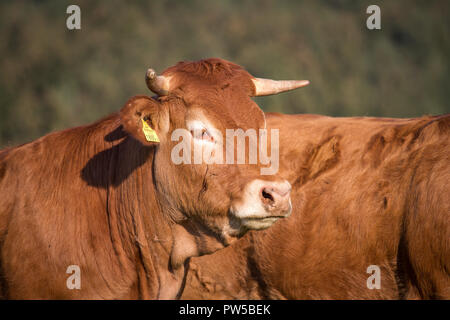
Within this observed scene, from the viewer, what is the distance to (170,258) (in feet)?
15.2

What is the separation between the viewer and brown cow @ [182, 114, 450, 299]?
4680mm

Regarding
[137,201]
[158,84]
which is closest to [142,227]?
[137,201]

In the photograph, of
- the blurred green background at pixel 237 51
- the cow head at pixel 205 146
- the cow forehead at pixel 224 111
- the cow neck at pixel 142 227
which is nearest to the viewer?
the cow head at pixel 205 146

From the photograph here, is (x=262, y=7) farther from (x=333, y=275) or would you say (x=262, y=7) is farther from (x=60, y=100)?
(x=333, y=275)

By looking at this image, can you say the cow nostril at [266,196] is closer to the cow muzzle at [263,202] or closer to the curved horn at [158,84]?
the cow muzzle at [263,202]

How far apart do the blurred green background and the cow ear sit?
1669 centimetres

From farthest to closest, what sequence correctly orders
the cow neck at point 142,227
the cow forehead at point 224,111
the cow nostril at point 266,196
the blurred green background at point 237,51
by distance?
the blurred green background at point 237,51 → the cow neck at point 142,227 → the cow forehead at point 224,111 → the cow nostril at point 266,196

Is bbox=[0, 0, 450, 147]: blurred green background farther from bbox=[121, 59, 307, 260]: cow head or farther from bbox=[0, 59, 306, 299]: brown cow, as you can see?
bbox=[121, 59, 307, 260]: cow head

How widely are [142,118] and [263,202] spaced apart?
3.71 feet

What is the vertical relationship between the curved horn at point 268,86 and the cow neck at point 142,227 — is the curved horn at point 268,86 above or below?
above

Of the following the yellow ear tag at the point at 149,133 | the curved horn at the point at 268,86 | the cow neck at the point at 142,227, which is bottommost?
the cow neck at the point at 142,227

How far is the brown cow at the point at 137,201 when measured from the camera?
4.28 meters

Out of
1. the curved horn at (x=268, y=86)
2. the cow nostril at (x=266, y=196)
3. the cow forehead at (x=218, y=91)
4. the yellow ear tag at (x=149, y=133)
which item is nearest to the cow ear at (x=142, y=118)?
the yellow ear tag at (x=149, y=133)
